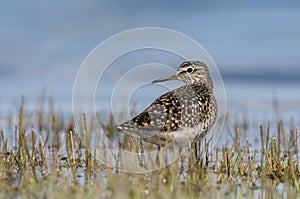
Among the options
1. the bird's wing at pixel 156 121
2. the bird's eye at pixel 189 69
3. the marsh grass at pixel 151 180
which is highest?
the bird's eye at pixel 189 69

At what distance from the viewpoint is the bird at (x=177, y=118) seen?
436 inches

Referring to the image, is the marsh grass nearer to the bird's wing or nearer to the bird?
the bird

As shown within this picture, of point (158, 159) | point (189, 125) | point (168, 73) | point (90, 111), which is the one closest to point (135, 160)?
point (158, 159)

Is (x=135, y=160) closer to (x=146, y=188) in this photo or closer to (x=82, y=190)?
(x=146, y=188)

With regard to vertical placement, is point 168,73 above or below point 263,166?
above

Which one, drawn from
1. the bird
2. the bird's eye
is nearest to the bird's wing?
the bird

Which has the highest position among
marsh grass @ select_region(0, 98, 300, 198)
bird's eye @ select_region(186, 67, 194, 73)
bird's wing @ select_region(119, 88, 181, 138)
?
bird's eye @ select_region(186, 67, 194, 73)

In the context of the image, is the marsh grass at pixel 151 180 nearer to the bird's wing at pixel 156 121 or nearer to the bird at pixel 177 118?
the bird at pixel 177 118

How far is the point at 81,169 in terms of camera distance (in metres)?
11.2

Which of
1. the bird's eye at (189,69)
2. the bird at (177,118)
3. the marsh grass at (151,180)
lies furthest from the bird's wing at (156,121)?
the bird's eye at (189,69)

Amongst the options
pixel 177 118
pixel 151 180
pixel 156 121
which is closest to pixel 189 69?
pixel 177 118

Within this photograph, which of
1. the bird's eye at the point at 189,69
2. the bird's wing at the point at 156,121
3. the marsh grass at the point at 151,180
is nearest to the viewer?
the marsh grass at the point at 151,180

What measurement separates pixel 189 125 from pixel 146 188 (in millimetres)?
2217

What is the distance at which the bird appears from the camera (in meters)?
11.1
